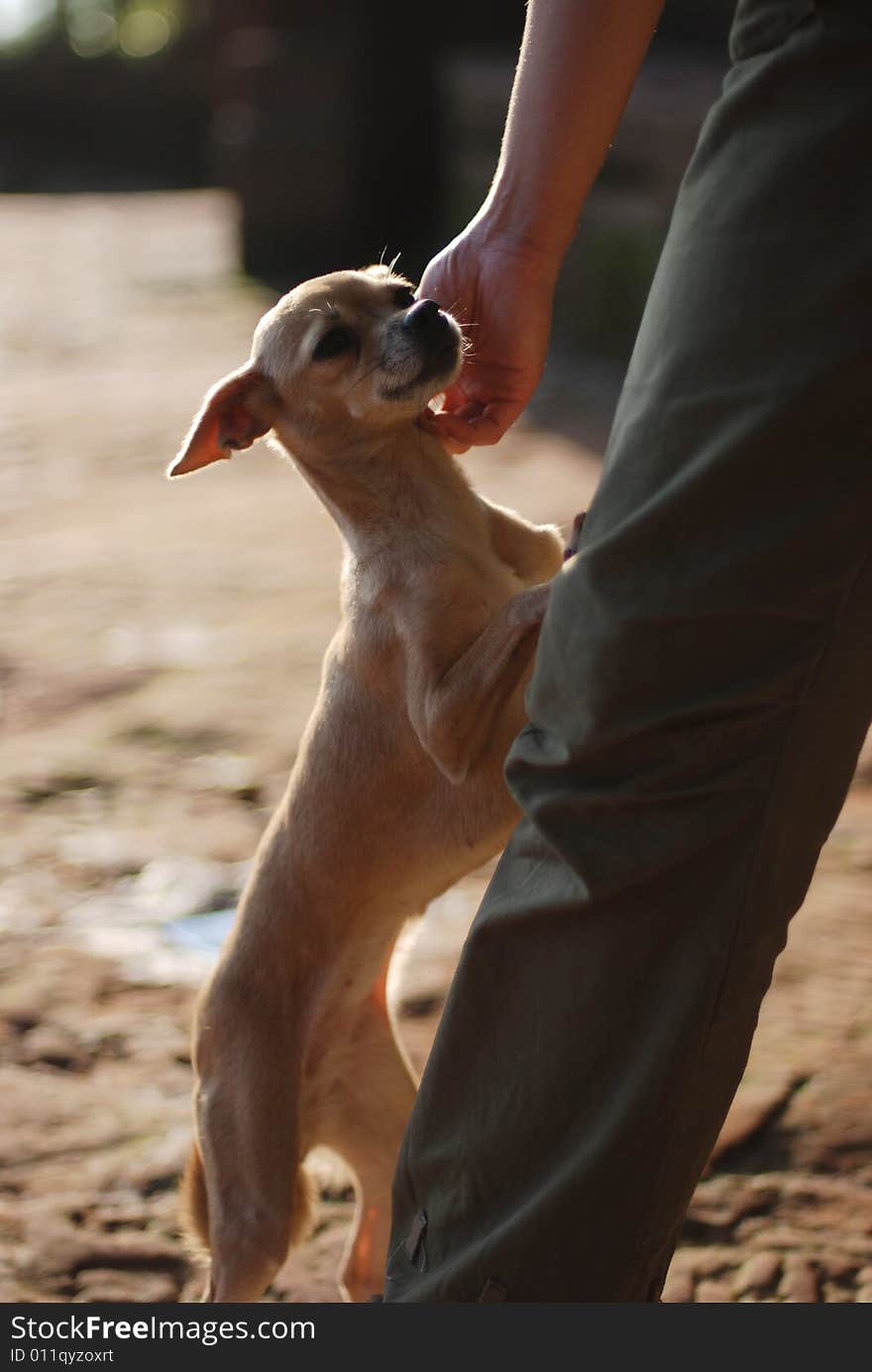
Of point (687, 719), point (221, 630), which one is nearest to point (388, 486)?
point (687, 719)

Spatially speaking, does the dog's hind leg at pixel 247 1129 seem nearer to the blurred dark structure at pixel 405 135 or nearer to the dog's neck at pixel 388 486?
the dog's neck at pixel 388 486

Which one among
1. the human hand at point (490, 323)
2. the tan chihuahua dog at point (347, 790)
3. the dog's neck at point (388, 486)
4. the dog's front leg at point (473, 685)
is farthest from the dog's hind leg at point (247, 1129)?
the human hand at point (490, 323)

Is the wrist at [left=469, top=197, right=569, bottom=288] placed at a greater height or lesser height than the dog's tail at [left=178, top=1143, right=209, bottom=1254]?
greater

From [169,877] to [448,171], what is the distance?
681 cm

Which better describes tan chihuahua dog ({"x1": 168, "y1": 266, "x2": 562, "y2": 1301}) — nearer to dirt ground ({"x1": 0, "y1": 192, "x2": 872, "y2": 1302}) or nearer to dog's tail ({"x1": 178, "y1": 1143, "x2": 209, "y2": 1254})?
dog's tail ({"x1": 178, "y1": 1143, "x2": 209, "y2": 1254})

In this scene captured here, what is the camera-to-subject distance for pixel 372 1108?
7.66 feet

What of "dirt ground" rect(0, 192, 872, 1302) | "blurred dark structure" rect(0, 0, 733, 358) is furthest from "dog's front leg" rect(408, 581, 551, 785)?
"blurred dark structure" rect(0, 0, 733, 358)

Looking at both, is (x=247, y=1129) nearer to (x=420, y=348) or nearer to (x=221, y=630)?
(x=420, y=348)

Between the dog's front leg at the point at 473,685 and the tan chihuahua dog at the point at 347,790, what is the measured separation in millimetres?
57

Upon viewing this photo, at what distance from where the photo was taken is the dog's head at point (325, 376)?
2160 millimetres

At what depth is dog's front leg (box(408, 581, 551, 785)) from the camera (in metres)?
1.89

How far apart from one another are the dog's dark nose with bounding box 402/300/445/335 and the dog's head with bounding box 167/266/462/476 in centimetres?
1

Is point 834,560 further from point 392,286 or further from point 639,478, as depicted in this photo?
point 392,286

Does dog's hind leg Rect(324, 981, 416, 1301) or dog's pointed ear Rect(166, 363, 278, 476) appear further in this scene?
dog's hind leg Rect(324, 981, 416, 1301)
